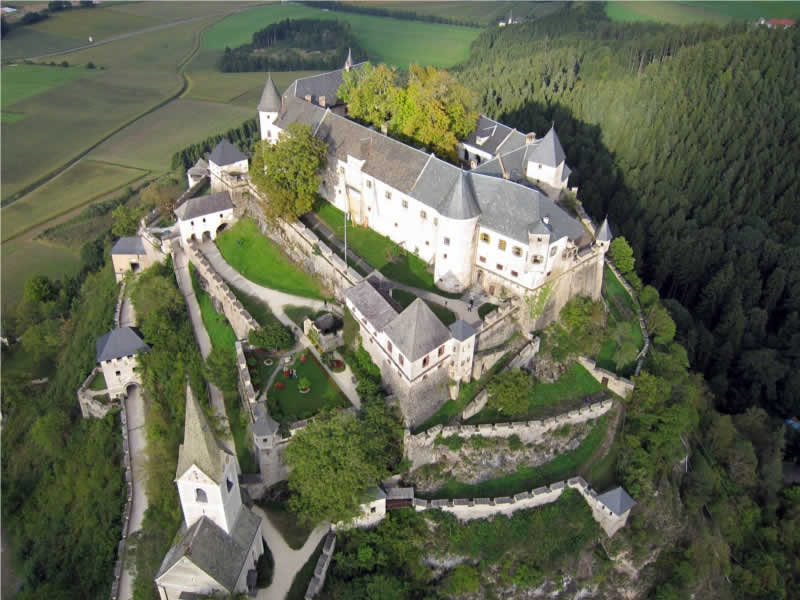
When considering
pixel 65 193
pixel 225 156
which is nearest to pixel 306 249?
pixel 225 156

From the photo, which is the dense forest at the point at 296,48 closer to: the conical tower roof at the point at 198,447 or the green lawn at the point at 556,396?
the green lawn at the point at 556,396

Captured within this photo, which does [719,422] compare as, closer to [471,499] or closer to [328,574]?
[471,499]

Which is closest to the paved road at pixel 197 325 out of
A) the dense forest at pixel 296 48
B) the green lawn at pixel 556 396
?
the green lawn at pixel 556 396

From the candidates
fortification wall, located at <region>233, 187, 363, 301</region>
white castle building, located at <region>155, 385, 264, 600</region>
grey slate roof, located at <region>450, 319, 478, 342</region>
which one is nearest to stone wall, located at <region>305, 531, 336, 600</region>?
white castle building, located at <region>155, 385, 264, 600</region>

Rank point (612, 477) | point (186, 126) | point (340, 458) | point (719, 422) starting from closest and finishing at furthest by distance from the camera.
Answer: point (340, 458) < point (612, 477) < point (719, 422) < point (186, 126)

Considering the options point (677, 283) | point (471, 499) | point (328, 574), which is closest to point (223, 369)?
point (328, 574)

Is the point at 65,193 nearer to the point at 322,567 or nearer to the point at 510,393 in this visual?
the point at 322,567
